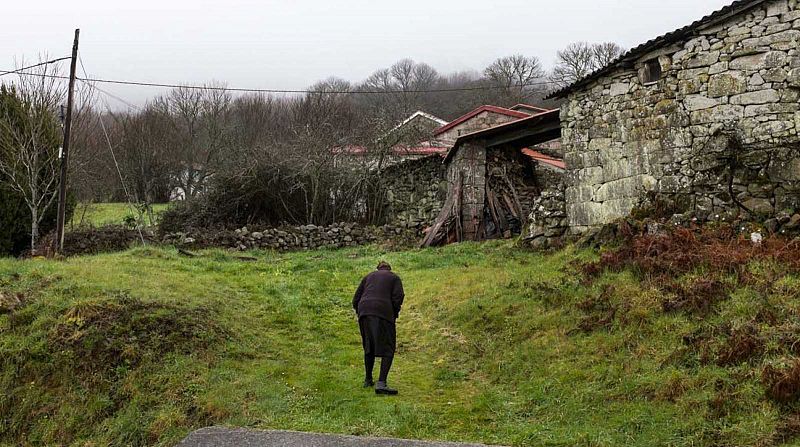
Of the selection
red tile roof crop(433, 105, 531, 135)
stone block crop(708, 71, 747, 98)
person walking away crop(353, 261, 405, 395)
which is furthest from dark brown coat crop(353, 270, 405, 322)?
Result: red tile roof crop(433, 105, 531, 135)

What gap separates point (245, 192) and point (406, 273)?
375 inches

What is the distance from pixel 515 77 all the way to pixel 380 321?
31.4 m

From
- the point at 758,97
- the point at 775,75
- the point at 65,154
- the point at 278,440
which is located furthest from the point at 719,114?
the point at 65,154

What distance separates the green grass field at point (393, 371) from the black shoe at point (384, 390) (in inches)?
5.1

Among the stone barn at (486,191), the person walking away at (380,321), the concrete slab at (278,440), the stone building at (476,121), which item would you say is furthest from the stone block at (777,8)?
the stone building at (476,121)

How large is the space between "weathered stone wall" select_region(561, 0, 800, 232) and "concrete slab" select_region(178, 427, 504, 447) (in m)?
6.57

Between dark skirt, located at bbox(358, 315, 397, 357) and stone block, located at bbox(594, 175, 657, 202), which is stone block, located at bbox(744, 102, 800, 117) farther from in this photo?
dark skirt, located at bbox(358, 315, 397, 357)

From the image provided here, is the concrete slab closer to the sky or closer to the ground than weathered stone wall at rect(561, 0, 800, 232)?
closer to the ground

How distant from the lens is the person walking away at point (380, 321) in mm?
6840

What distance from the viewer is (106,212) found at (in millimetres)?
24266

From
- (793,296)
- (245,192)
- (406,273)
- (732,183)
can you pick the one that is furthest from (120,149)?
(793,296)

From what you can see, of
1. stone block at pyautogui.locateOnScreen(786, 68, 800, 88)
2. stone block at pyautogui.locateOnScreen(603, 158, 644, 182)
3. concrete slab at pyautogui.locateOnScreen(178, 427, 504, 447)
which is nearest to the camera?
concrete slab at pyautogui.locateOnScreen(178, 427, 504, 447)

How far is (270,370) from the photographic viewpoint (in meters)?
7.70

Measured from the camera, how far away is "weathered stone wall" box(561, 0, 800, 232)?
29.7 ft
